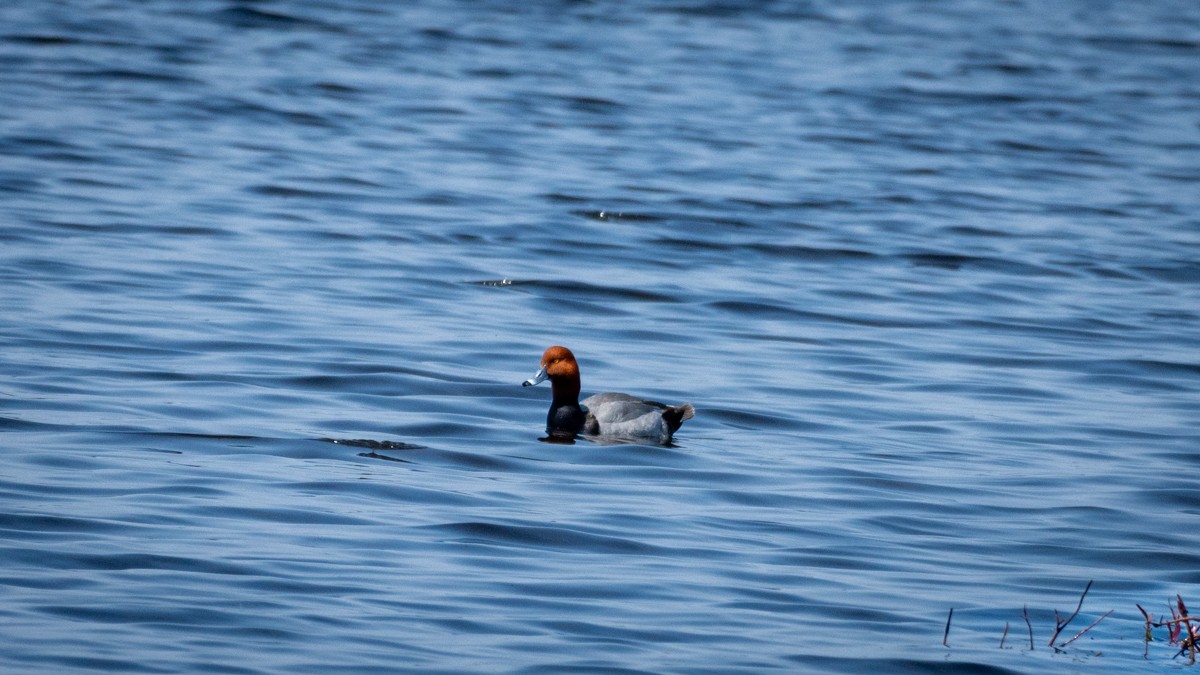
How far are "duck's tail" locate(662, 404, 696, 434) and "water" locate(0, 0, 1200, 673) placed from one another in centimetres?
25

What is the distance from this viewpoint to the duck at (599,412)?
9.52 m

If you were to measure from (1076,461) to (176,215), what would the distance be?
28.6 feet

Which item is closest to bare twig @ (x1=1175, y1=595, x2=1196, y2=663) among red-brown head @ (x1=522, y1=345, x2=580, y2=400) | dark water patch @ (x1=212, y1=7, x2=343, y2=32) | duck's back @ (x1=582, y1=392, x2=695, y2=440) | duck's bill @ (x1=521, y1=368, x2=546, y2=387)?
duck's back @ (x1=582, y1=392, x2=695, y2=440)

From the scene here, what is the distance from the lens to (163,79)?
23.1 meters

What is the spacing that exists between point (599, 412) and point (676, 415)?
0.41 meters

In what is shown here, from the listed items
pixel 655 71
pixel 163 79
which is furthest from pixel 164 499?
pixel 655 71

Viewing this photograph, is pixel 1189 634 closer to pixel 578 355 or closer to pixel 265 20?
pixel 578 355

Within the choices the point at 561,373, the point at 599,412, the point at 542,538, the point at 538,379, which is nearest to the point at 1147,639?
the point at 542,538

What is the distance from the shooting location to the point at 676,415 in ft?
31.5

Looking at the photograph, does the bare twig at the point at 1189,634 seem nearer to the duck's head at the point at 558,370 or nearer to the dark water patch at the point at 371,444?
the dark water patch at the point at 371,444

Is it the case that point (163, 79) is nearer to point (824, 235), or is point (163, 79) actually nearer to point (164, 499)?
point (824, 235)

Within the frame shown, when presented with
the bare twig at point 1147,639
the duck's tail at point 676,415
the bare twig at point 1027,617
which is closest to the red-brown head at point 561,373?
the duck's tail at point 676,415

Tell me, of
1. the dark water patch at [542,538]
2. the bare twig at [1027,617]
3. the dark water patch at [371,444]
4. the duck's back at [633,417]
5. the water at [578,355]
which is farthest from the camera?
the duck's back at [633,417]

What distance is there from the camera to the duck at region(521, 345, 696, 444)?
9.52 meters
